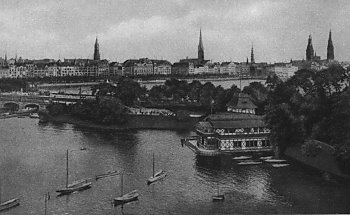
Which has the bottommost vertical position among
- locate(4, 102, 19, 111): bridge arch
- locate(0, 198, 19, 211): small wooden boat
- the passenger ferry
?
locate(0, 198, 19, 211): small wooden boat

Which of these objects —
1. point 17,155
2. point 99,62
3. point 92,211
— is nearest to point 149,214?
point 92,211

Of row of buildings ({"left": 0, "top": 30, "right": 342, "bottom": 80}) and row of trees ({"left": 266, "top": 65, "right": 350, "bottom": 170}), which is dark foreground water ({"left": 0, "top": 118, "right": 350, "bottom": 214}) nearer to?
row of trees ({"left": 266, "top": 65, "right": 350, "bottom": 170})

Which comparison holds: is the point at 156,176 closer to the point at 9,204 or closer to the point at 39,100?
the point at 9,204

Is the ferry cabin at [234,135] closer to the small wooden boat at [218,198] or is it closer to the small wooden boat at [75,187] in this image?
the small wooden boat at [218,198]

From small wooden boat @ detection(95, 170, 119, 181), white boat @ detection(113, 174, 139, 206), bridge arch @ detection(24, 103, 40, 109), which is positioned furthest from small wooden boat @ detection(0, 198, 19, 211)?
bridge arch @ detection(24, 103, 40, 109)

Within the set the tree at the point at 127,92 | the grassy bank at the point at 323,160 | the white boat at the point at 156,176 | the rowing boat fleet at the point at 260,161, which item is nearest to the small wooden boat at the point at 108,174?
the white boat at the point at 156,176

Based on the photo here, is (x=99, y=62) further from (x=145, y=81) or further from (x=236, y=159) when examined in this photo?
(x=236, y=159)
